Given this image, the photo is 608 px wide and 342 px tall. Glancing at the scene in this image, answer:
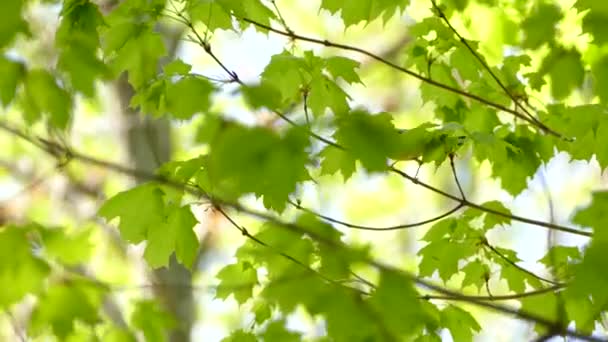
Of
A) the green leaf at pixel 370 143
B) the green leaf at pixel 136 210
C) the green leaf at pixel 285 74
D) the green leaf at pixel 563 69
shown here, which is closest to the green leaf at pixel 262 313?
the green leaf at pixel 136 210

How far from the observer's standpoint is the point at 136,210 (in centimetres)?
234

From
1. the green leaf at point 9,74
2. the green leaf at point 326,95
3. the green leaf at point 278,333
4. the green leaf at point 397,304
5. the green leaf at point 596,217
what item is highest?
the green leaf at point 326,95

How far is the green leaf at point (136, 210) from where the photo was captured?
2316 millimetres

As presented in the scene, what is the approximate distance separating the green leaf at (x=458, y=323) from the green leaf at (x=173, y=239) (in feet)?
2.45

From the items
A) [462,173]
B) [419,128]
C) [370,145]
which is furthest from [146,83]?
[462,173]

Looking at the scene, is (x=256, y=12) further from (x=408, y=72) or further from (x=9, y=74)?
(x=9, y=74)

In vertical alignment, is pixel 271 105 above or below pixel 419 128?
below

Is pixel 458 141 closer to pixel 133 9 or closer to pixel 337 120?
pixel 337 120

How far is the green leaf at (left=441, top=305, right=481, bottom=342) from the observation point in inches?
96.3

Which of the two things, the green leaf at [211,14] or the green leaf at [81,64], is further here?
the green leaf at [211,14]

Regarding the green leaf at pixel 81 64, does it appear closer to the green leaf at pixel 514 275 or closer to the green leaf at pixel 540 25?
the green leaf at pixel 540 25

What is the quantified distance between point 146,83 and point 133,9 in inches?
8.5

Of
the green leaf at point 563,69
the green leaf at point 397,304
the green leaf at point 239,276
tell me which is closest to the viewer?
the green leaf at point 397,304

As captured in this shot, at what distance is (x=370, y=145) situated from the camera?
4.83 ft
